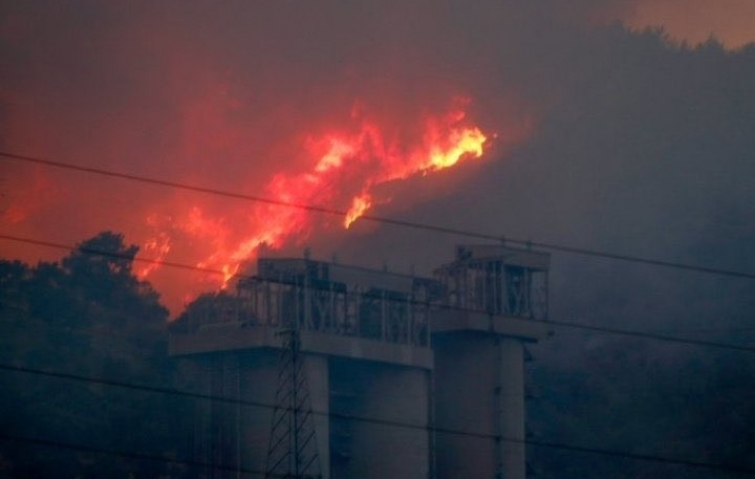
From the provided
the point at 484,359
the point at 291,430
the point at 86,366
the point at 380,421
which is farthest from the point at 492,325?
the point at 86,366

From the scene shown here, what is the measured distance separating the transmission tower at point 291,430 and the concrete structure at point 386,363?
581 millimetres

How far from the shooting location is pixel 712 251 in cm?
16550

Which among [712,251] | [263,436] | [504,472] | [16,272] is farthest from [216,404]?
[712,251]

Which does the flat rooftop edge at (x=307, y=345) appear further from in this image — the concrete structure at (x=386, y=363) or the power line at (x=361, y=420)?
the power line at (x=361, y=420)

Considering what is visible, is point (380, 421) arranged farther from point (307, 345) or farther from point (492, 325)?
point (492, 325)

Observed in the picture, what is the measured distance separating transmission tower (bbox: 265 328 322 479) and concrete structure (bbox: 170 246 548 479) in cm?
58

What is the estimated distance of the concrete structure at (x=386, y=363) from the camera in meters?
91.4

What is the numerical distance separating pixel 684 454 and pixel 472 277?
39.5 metres

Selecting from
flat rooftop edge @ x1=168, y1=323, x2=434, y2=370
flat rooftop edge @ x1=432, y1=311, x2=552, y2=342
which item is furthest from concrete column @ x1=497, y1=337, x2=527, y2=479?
flat rooftop edge @ x1=168, y1=323, x2=434, y2=370

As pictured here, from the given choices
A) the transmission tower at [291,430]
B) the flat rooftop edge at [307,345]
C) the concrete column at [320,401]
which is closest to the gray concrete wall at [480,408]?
the flat rooftop edge at [307,345]

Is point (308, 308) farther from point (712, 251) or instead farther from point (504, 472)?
point (712, 251)

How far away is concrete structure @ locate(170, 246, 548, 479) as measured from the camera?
300ft

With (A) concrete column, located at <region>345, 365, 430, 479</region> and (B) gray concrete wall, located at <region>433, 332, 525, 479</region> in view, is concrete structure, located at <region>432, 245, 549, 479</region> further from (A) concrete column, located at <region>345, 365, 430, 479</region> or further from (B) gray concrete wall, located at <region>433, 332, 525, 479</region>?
(A) concrete column, located at <region>345, 365, 430, 479</region>

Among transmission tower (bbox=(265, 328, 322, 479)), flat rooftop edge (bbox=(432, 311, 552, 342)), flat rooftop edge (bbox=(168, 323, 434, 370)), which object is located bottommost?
transmission tower (bbox=(265, 328, 322, 479))
